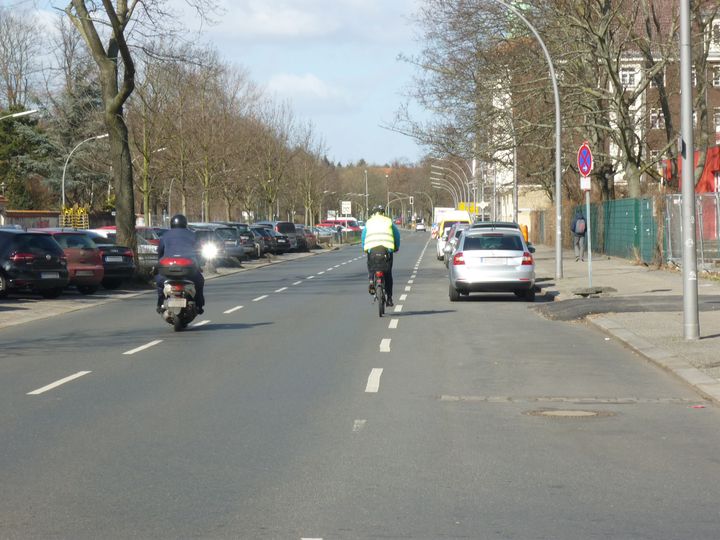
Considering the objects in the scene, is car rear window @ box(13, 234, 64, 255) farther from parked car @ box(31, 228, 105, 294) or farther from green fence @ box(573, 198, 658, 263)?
green fence @ box(573, 198, 658, 263)

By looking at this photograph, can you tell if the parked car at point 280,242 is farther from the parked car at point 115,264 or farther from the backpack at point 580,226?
the parked car at point 115,264

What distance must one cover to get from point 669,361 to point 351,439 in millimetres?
5386

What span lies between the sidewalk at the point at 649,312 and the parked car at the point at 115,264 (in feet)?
35.1

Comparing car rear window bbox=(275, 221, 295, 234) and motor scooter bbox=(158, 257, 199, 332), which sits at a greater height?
car rear window bbox=(275, 221, 295, 234)

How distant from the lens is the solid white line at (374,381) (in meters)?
10.6

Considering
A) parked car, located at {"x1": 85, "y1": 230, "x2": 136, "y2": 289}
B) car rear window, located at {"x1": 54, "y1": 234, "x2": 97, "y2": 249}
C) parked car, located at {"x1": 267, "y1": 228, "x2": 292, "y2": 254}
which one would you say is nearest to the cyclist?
car rear window, located at {"x1": 54, "y1": 234, "x2": 97, "y2": 249}

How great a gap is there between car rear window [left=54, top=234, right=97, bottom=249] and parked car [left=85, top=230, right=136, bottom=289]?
63 cm

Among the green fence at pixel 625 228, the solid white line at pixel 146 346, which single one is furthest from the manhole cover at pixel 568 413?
the green fence at pixel 625 228

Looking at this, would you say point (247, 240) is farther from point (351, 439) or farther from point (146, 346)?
point (351, 439)

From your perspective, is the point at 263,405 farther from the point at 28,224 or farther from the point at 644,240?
the point at 28,224

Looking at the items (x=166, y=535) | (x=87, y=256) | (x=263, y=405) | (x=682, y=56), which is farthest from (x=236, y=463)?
(x=87, y=256)

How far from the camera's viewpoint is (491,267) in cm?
2264

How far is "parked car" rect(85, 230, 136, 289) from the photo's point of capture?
2822cm

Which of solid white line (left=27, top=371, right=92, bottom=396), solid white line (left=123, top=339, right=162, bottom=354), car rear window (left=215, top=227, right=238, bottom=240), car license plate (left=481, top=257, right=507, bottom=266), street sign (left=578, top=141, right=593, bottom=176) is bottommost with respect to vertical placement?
solid white line (left=123, top=339, right=162, bottom=354)
